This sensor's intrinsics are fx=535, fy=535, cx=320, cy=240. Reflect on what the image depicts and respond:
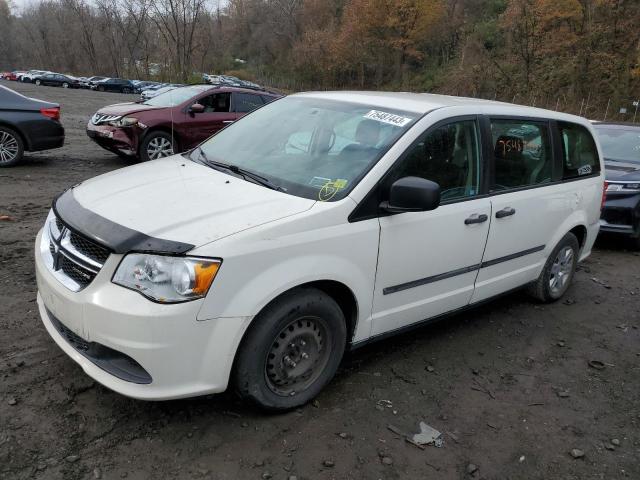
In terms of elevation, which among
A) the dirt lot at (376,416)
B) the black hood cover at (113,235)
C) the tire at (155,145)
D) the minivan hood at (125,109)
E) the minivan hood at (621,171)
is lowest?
the dirt lot at (376,416)

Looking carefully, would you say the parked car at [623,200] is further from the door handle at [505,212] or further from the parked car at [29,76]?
the parked car at [29,76]

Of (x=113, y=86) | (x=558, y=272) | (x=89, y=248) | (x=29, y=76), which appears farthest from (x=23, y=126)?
(x=29, y=76)

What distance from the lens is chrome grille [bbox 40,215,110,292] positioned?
8.64 feet

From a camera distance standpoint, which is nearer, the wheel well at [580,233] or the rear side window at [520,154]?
the rear side window at [520,154]

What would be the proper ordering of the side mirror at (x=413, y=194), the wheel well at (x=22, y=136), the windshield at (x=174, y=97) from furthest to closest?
the windshield at (x=174, y=97) < the wheel well at (x=22, y=136) < the side mirror at (x=413, y=194)

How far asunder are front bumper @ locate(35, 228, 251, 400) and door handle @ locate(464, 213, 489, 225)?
5.75 feet

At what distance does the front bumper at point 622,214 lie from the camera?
696 cm

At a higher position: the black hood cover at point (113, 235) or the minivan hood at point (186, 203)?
the minivan hood at point (186, 203)

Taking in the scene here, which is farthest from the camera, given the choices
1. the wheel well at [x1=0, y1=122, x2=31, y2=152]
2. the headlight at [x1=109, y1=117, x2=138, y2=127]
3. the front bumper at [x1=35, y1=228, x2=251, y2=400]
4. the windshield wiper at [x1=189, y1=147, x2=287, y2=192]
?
the headlight at [x1=109, y1=117, x2=138, y2=127]

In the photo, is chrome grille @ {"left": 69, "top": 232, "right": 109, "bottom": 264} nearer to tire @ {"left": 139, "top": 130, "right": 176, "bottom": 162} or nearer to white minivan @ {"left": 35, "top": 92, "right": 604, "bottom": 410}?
white minivan @ {"left": 35, "top": 92, "right": 604, "bottom": 410}

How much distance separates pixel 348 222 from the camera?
296cm

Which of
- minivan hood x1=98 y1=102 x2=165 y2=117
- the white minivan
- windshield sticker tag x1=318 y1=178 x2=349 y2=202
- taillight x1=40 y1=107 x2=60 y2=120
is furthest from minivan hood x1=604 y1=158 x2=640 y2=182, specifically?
taillight x1=40 y1=107 x2=60 y2=120

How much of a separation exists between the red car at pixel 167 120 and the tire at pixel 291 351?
21.9 ft

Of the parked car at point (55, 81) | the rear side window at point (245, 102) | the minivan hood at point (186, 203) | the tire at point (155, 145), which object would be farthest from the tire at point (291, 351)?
the parked car at point (55, 81)
